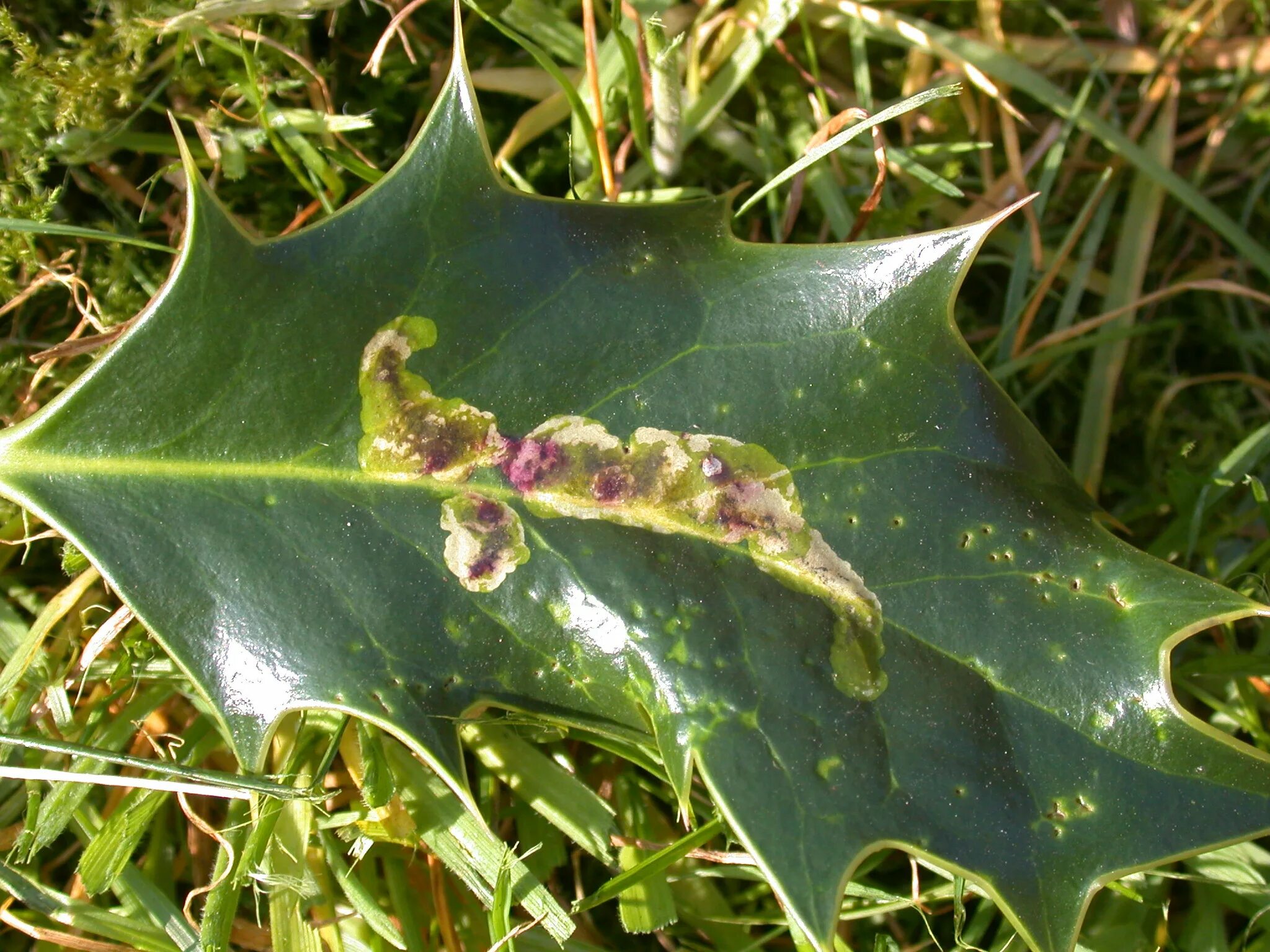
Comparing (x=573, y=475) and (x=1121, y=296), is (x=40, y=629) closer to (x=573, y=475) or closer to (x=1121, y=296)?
(x=573, y=475)

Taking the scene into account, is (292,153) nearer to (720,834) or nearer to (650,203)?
(650,203)

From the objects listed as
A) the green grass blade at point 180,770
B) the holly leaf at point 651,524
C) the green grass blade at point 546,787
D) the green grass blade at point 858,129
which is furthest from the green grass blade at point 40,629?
the green grass blade at point 858,129

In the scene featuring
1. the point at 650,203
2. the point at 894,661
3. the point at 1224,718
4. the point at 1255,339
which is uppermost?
the point at 650,203

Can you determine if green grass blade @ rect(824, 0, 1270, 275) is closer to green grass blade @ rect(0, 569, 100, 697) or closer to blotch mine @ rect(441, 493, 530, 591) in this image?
blotch mine @ rect(441, 493, 530, 591)

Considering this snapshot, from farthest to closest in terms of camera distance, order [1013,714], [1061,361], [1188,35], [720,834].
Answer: [1188,35] < [1061,361] < [720,834] < [1013,714]

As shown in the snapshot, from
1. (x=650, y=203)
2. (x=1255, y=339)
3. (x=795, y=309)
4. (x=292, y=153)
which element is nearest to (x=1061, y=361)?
(x=1255, y=339)

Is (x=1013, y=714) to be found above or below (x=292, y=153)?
below

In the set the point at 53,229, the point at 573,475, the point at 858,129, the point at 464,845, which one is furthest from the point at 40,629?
the point at 858,129

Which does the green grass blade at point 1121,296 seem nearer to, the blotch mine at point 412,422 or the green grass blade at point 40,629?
the blotch mine at point 412,422
